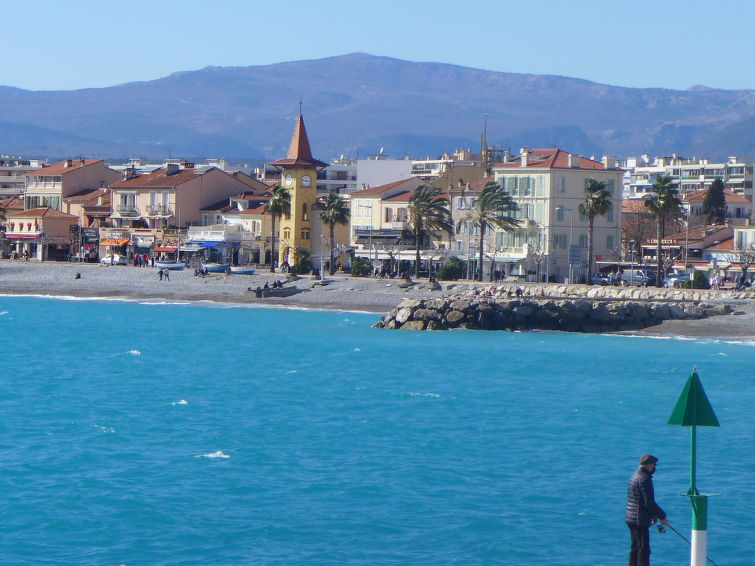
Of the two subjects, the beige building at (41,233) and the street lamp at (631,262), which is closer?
the street lamp at (631,262)

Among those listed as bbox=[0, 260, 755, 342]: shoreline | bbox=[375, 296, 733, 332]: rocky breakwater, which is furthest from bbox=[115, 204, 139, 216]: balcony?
bbox=[375, 296, 733, 332]: rocky breakwater

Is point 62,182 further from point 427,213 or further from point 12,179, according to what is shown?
point 427,213

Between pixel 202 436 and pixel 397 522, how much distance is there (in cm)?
952

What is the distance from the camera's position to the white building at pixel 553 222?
77625 mm

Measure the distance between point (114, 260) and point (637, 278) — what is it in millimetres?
38319

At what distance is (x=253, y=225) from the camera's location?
9200cm

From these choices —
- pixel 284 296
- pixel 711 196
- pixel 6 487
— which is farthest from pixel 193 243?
pixel 6 487

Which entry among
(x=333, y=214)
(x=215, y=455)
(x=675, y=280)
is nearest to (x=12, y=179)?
(x=333, y=214)

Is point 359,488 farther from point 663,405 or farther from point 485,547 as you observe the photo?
point 663,405

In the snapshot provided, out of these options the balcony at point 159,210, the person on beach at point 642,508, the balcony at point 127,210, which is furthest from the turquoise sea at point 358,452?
the balcony at point 127,210

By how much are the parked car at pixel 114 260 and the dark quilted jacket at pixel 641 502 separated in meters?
79.5

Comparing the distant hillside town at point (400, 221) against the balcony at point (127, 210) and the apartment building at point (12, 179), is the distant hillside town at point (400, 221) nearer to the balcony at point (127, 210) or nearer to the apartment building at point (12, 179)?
the balcony at point (127, 210)

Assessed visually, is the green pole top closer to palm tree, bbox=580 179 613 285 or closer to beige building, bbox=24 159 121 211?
palm tree, bbox=580 179 613 285

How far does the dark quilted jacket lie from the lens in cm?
1508
